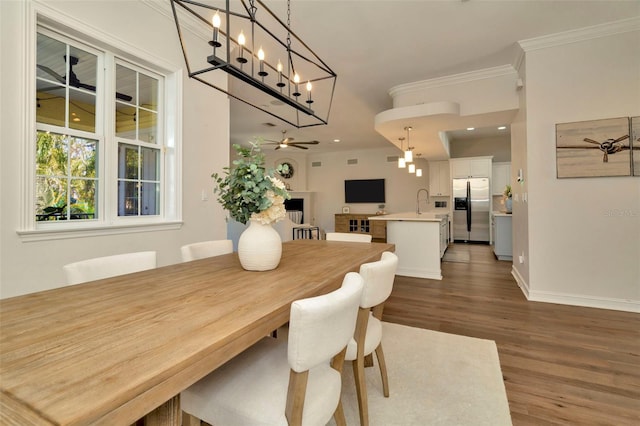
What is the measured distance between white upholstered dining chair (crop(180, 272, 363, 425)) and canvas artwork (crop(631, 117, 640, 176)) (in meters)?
3.63

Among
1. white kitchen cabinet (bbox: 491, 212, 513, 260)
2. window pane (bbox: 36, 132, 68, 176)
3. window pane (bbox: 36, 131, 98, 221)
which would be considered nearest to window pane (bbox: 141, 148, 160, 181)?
window pane (bbox: 36, 131, 98, 221)

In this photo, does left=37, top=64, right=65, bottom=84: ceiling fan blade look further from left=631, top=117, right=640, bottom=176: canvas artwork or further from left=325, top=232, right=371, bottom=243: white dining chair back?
left=631, top=117, right=640, bottom=176: canvas artwork

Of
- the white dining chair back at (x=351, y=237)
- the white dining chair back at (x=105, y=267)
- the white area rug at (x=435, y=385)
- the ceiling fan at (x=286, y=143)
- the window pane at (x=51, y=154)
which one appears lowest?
the white area rug at (x=435, y=385)

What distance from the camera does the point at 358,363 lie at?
1.40 meters

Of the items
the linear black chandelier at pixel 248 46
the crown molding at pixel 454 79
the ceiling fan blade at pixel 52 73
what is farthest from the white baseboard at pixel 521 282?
the ceiling fan blade at pixel 52 73

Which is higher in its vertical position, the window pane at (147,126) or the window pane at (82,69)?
the window pane at (82,69)

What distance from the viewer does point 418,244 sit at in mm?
4543

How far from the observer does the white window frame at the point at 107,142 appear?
1.86m

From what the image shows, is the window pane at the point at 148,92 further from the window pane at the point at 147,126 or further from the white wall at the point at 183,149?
the white wall at the point at 183,149

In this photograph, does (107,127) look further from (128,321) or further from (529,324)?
(529,324)

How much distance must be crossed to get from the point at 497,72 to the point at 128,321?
4.83m

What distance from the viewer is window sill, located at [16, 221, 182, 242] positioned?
74.4 inches

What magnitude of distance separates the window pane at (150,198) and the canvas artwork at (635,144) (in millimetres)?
4692

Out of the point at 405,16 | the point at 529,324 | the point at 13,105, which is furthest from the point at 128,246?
the point at 529,324
